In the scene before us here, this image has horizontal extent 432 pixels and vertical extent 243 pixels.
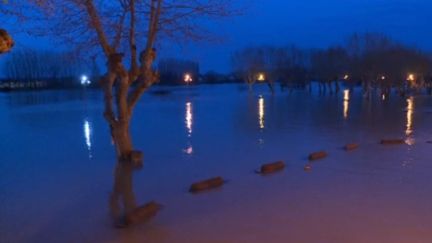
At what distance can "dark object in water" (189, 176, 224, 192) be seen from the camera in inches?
427

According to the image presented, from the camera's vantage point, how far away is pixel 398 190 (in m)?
10.3

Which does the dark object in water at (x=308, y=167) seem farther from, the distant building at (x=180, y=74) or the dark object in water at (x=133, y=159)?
the distant building at (x=180, y=74)

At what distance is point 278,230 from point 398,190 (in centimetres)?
375

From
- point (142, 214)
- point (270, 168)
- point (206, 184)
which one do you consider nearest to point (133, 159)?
point (206, 184)

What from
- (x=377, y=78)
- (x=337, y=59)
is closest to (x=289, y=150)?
(x=377, y=78)

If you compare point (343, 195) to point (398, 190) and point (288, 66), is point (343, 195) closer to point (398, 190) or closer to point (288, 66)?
point (398, 190)

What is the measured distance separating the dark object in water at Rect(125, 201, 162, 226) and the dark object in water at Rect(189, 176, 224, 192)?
1565mm

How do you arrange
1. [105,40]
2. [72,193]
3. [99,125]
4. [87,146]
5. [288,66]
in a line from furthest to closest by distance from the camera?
1. [288,66]
2. [99,125]
3. [87,146]
4. [105,40]
5. [72,193]

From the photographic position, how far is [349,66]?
7369 centimetres

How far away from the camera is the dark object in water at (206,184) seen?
427 inches

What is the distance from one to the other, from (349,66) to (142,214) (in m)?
69.0

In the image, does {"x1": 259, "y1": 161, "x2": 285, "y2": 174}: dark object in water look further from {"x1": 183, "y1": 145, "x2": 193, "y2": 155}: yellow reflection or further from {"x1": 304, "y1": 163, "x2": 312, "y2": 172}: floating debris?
{"x1": 183, "y1": 145, "x2": 193, "y2": 155}: yellow reflection

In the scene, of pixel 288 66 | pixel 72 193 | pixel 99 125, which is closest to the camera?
pixel 72 193

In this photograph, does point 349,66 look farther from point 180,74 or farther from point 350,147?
point 180,74
